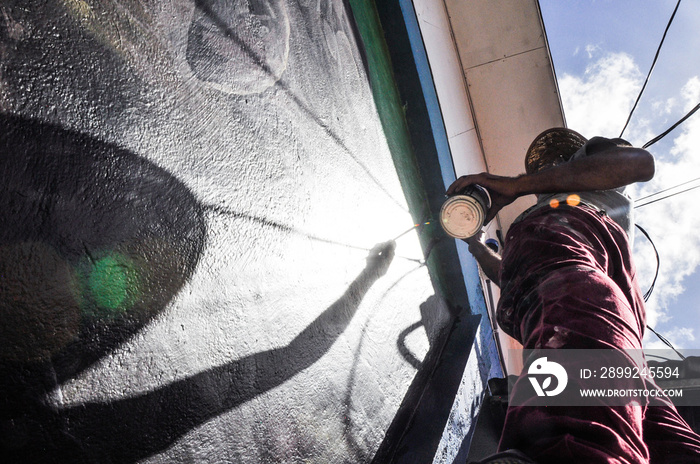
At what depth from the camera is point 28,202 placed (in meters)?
0.62

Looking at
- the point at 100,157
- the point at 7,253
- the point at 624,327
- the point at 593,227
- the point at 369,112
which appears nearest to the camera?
the point at 7,253

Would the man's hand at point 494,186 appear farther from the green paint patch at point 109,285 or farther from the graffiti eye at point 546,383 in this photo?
the green paint patch at point 109,285

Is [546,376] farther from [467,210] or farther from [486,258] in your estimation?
[486,258]

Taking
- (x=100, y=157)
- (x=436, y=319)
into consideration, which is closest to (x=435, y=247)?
(x=436, y=319)

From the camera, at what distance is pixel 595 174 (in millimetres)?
1789

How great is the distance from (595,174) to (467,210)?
23.0 inches

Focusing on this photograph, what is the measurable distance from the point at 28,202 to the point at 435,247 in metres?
2.61

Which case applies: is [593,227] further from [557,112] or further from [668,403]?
[557,112]

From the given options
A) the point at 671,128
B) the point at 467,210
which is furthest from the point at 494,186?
the point at 671,128

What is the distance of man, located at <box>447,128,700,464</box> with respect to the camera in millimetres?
916

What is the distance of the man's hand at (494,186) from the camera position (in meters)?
2.00

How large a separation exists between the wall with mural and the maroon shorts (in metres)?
0.65

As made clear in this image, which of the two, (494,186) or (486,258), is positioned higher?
(486,258)

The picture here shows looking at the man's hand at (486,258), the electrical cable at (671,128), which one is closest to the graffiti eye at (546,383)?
the man's hand at (486,258)
